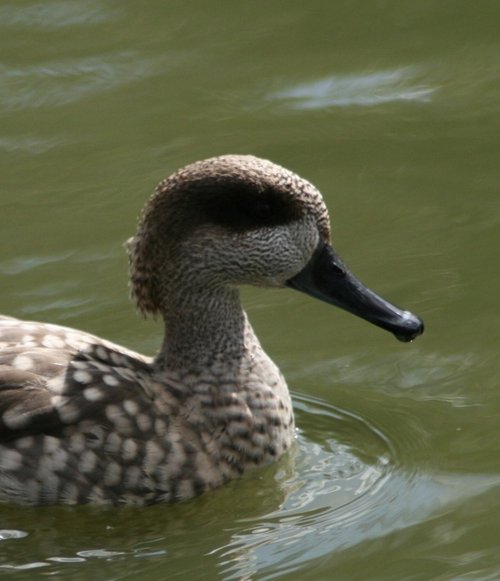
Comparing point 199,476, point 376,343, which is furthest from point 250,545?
point 376,343

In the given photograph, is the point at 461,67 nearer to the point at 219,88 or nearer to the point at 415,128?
the point at 415,128

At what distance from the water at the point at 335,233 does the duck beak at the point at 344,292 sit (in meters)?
0.55

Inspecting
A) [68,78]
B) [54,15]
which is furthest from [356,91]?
[54,15]

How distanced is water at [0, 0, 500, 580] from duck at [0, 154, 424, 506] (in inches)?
5.6

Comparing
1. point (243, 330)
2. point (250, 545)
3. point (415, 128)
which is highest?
point (415, 128)

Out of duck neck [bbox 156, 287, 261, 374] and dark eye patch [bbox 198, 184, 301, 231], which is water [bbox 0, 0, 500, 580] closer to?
duck neck [bbox 156, 287, 261, 374]

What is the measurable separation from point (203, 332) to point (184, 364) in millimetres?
169

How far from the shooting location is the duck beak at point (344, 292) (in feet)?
24.7

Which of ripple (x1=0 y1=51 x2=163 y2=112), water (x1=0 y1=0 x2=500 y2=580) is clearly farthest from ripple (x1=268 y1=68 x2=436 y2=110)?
ripple (x1=0 y1=51 x2=163 y2=112)

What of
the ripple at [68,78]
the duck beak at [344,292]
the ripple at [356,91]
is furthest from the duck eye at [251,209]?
the ripple at [68,78]

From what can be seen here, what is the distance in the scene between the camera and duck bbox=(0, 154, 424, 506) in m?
7.16

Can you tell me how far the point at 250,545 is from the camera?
6918 millimetres

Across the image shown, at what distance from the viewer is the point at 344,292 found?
7594mm

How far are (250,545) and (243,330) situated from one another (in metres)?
1.21
